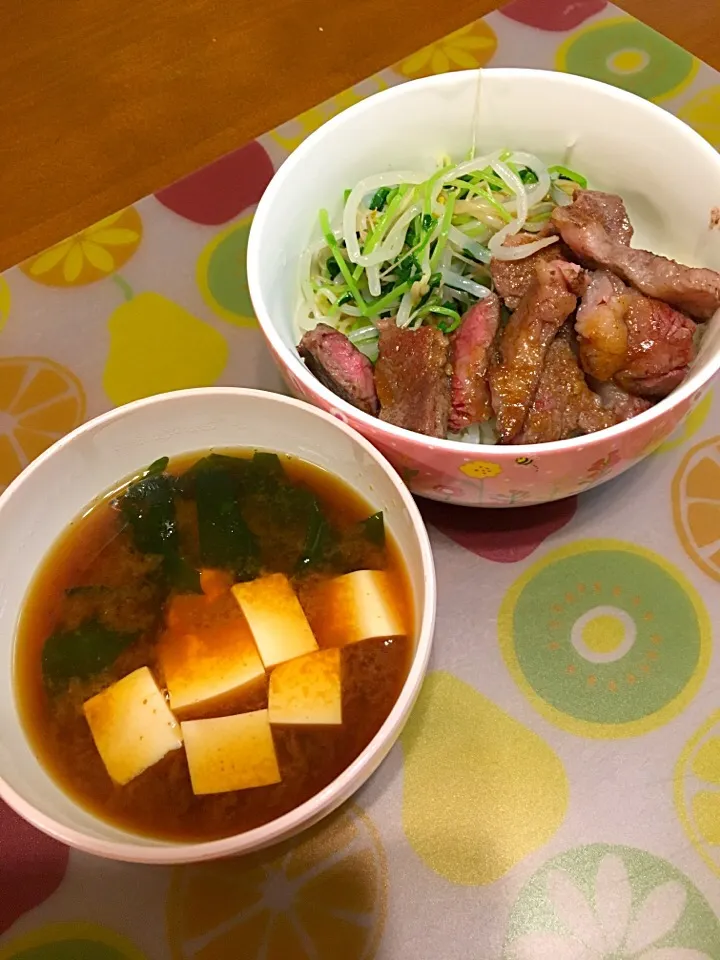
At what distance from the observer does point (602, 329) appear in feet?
3.43

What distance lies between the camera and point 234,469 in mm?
1118

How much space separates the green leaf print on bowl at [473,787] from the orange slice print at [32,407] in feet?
2.45

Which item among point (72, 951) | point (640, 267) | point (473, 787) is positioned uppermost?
point (640, 267)

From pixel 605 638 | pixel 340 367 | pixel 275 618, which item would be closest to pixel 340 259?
pixel 340 367

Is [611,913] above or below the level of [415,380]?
below

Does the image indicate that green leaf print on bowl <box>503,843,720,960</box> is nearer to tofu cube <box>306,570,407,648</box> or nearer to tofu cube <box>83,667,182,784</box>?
tofu cube <box>306,570,407,648</box>

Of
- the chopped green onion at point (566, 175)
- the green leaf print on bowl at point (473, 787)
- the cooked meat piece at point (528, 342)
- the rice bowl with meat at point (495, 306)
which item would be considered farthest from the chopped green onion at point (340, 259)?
the green leaf print on bowl at point (473, 787)

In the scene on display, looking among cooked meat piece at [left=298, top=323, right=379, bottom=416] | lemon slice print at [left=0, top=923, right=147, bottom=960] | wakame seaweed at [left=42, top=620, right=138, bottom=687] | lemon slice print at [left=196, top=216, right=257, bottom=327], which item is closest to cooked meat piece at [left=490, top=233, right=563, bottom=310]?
cooked meat piece at [left=298, top=323, right=379, bottom=416]

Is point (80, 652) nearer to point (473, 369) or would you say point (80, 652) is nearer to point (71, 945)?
point (71, 945)

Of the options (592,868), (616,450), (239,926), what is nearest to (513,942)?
(592,868)

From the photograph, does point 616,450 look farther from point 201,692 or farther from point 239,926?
point 239,926

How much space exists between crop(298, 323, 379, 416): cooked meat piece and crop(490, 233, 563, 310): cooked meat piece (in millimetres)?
226

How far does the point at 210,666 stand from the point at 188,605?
0.10m

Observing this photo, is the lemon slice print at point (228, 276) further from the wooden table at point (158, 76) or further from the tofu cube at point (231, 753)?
the tofu cube at point (231, 753)
